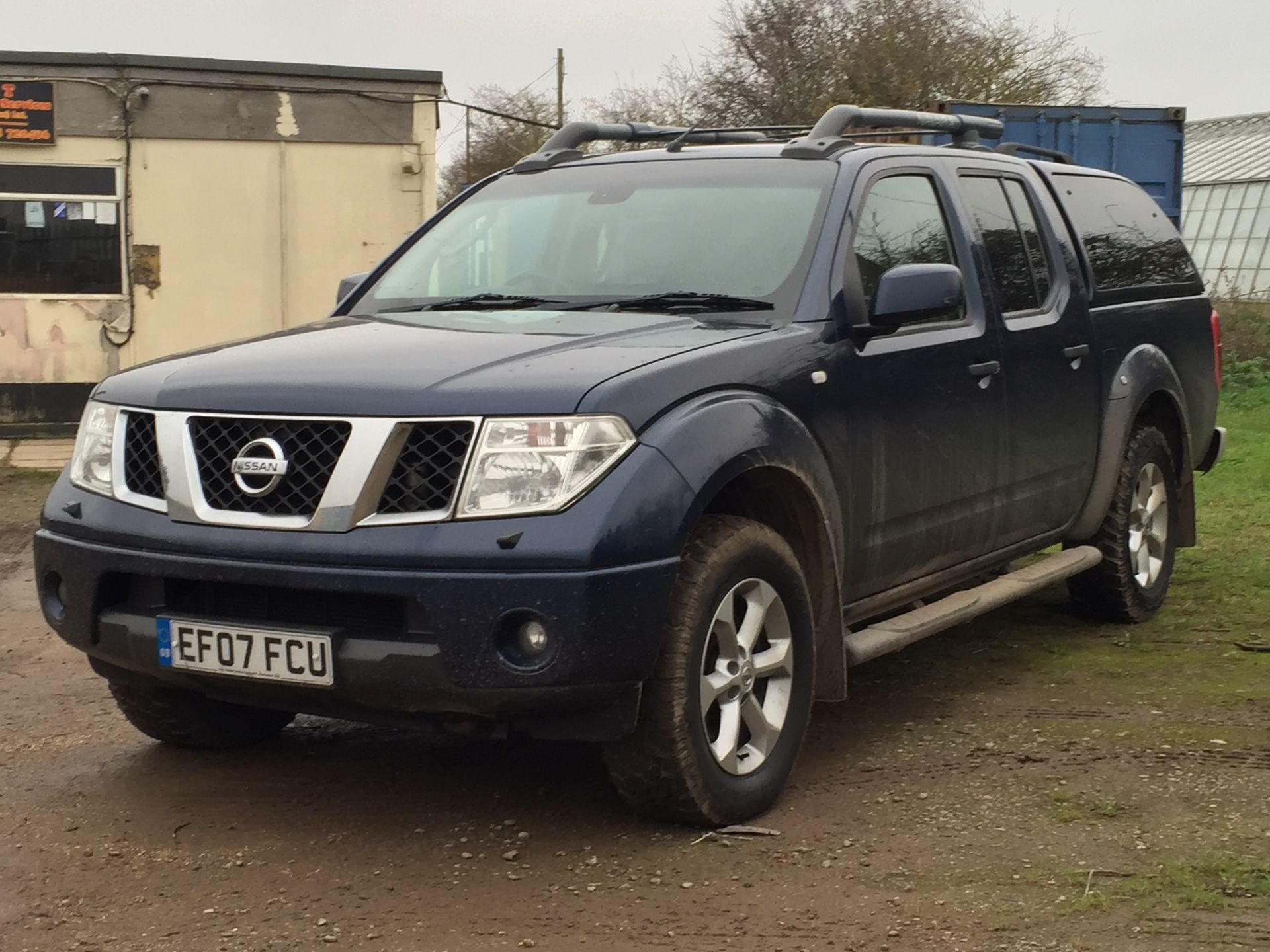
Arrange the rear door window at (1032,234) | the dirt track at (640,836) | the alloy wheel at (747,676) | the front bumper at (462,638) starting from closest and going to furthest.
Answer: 1. the dirt track at (640,836)
2. the front bumper at (462,638)
3. the alloy wheel at (747,676)
4. the rear door window at (1032,234)

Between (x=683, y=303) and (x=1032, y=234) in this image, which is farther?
(x=1032, y=234)

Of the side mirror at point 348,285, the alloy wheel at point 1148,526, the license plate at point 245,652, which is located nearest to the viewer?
the license plate at point 245,652

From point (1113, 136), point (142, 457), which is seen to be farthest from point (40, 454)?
point (142, 457)

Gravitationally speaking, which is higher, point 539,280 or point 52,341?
point 539,280

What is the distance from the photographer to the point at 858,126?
5.27m

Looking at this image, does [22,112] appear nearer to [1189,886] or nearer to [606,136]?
[606,136]

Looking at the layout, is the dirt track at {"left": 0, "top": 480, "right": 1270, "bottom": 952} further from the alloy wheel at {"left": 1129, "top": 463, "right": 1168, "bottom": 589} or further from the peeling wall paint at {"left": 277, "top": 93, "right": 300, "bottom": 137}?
the peeling wall paint at {"left": 277, "top": 93, "right": 300, "bottom": 137}

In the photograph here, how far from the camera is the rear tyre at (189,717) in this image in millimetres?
4605

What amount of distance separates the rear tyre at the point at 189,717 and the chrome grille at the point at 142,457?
0.73 metres

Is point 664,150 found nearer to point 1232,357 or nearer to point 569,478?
point 569,478

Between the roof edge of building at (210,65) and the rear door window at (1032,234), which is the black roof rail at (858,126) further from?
the roof edge of building at (210,65)

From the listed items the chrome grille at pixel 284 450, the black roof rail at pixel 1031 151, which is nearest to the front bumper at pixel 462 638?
the chrome grille at pixel 284 450

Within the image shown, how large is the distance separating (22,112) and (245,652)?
1447cm

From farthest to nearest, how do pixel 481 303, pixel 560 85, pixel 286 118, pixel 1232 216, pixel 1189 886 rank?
pixel 560 85, pixel 1232 216, pixel 286 118, pixel 481 303, pixel 1189 886
